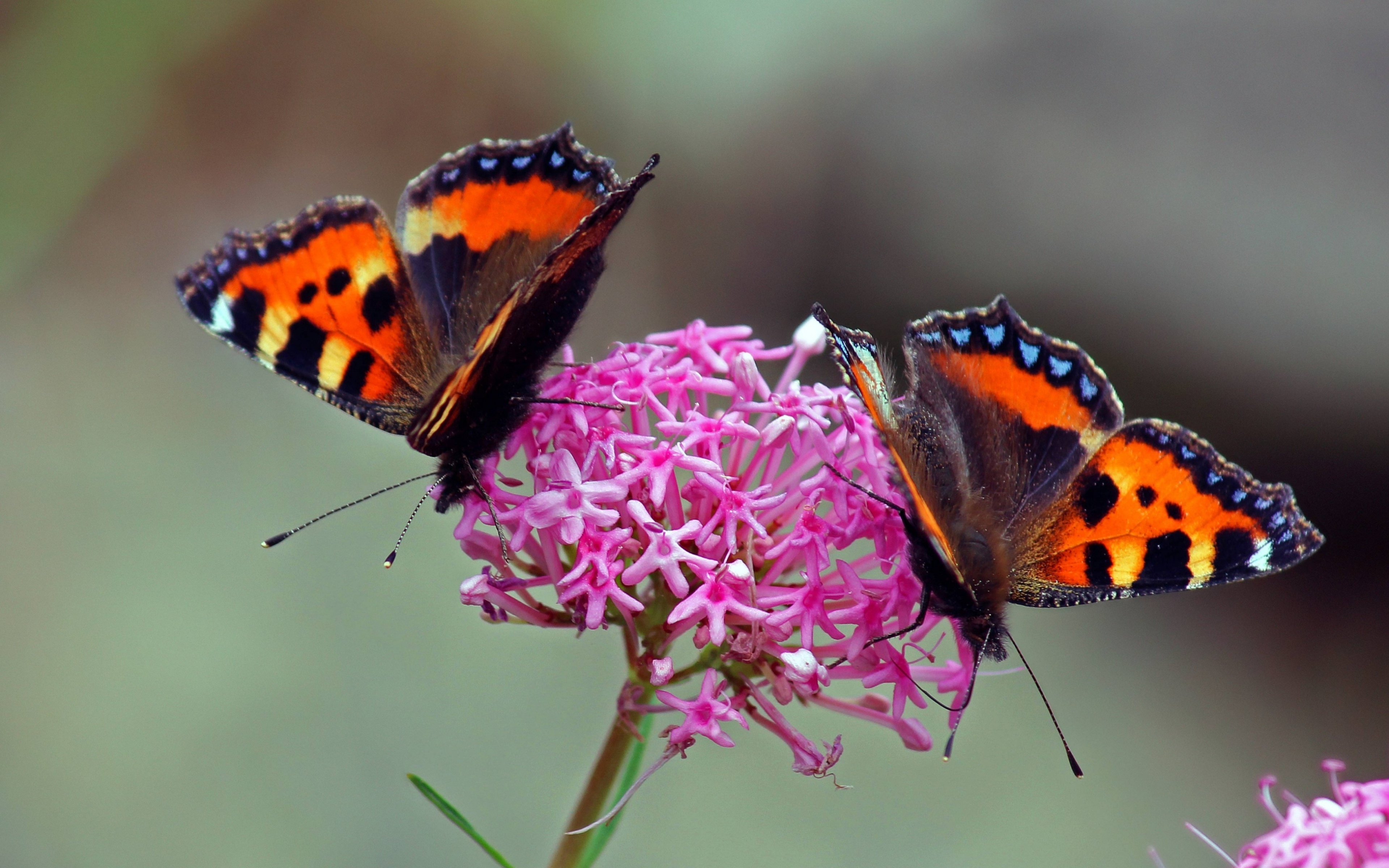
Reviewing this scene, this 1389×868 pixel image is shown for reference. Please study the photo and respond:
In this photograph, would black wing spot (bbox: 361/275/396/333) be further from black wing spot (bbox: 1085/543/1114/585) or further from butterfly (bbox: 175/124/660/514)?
black wing spot (bbox: 1085/543/1114/585)

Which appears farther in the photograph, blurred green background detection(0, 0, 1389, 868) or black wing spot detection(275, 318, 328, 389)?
blurred green background detection(0, 0, 1389, 868)

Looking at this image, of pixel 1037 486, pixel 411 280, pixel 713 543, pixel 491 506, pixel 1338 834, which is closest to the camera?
→ pixel 1338 834

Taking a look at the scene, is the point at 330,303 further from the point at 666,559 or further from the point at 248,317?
the point at 666,559

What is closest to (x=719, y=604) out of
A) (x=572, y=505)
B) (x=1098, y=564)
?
(x=572, y=505)

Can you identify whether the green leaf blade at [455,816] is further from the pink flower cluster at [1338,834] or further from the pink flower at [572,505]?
the pink flower cluster at [1338,834]

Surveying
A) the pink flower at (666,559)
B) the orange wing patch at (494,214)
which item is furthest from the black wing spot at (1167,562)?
the orange wing patch at (494,214)

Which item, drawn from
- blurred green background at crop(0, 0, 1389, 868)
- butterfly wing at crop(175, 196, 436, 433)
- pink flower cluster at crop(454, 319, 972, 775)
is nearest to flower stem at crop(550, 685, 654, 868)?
pink flower cluster at crop(454, 319, 972, 775)
